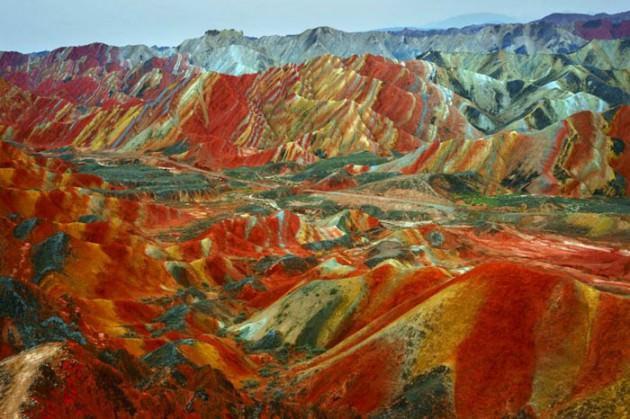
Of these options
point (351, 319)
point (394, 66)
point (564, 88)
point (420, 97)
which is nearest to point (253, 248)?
point (351, 319)

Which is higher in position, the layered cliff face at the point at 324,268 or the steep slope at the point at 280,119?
the steep slope at the point at 280,119

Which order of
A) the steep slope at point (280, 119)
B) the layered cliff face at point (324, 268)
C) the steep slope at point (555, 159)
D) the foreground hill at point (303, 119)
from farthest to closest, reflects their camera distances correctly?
1. the steep slope at point (280, 119)
2. the foreground hill at point (303, 119)
3. the steep slope at point (555, 159)
4. the layered cliff face at point (324, 268)

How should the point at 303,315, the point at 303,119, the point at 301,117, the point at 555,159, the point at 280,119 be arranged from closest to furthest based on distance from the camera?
1. the point at 303,315
2. the point at 555,159
3. the point at 303,119
4. the point at 301,117
5. the point at 280,119

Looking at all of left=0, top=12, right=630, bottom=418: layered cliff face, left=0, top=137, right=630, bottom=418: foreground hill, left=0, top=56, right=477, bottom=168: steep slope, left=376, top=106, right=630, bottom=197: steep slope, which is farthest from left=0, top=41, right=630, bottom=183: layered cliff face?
left=0, top=137, right=630, bottom=418: foreground hill

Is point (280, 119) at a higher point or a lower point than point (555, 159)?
higher

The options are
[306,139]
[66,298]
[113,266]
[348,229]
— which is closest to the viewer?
[66,298]

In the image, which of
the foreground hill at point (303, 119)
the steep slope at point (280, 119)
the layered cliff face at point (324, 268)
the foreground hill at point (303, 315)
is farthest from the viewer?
the steep slope at point (280, 119)

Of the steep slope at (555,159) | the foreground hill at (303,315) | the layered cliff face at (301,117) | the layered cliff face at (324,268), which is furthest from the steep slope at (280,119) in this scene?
the foreground hill at (303,315)

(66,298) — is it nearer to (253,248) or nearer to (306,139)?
(253,248)

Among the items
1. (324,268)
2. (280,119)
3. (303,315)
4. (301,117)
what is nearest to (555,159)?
(324,268)

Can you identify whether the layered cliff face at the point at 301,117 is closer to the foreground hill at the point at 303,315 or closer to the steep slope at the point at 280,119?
the steep slope at the point at 280,119

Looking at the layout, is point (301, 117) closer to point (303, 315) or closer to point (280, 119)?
point (280, 119)
